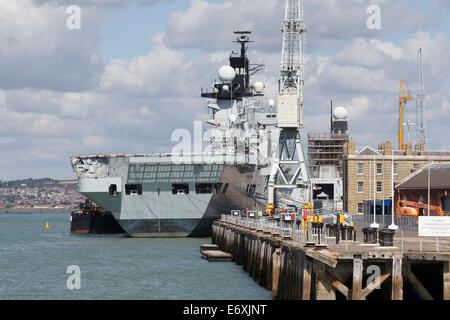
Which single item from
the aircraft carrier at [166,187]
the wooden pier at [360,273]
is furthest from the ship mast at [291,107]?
the wooden pier at [360,273]

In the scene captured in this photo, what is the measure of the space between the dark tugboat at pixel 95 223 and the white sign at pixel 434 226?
6887 centimetres

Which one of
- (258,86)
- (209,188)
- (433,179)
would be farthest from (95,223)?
(433,179)

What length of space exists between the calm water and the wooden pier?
690cm

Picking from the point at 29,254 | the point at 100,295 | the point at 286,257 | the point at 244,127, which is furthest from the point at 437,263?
the point at 244,127

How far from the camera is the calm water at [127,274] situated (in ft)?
124

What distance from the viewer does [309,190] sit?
230ft

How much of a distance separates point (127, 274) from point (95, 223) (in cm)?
4928

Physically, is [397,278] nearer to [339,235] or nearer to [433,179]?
[339,235]

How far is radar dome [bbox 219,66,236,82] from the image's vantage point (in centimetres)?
8771

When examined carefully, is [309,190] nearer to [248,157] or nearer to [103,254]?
[248,157]

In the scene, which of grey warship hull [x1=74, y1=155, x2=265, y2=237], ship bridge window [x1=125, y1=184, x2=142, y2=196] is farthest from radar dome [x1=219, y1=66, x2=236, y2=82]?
ship bridge window [x1=125, y1=184, x2=142, y2=196]

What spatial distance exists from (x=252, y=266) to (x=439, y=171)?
21.4 metres

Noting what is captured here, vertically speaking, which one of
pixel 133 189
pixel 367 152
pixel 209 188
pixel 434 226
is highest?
pixel 367 152

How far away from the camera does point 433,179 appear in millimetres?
57500
